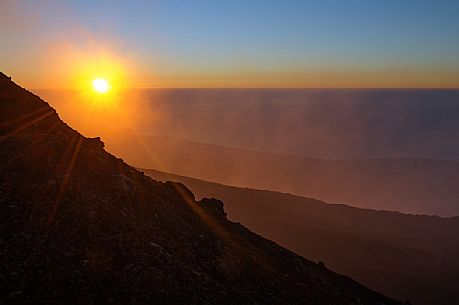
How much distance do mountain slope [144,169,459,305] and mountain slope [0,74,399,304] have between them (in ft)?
64.1

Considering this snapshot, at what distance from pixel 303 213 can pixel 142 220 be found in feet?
135

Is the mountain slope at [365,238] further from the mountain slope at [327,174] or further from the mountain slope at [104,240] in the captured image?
the mountain slope at [327,174]

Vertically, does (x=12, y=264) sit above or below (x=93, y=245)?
below

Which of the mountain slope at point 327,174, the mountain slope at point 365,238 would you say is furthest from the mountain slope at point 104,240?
the mountain slope at point 327,174

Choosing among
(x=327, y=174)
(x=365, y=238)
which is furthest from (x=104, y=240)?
(x=327, y=174)

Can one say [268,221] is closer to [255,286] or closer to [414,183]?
[255,286]

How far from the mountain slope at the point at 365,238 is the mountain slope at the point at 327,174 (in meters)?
59.5

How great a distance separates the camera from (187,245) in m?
15.1

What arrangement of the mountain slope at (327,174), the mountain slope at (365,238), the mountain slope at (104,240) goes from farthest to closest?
the mountain slope at (327,174) → the mountain slope at (365,238) → the mountain slope at (104,240)

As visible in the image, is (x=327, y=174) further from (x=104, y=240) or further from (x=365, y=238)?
(x=104, y=240)

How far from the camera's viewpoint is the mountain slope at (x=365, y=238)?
38062 millimetres

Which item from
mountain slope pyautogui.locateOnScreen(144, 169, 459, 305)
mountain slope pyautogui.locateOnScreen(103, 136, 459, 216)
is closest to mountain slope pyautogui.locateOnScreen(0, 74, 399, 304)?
mountain slope pyautogui.locateOnScreen(144, 169, 459, 305)

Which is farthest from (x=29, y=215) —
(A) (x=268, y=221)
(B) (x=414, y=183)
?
(B) (x=414, y=183)

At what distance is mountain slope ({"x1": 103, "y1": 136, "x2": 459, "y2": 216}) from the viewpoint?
12512 cm
